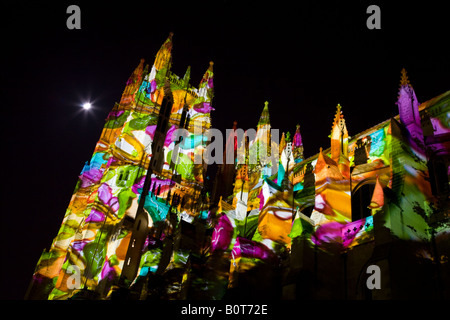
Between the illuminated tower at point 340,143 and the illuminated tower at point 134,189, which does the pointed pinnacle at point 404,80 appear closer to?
the illuminated tower at point 340,143

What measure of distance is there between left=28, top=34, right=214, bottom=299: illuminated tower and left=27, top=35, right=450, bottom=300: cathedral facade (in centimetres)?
11

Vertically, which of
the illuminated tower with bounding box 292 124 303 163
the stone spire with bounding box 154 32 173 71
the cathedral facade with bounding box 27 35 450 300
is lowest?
the cathedral facade with bounding box 27 35 450 300

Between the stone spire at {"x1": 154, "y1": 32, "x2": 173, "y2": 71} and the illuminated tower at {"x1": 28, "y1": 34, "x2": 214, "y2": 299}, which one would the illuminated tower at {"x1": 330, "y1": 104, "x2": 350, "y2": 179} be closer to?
the illuminated tower at {"x1": 28, "y1": 34, "x2": 214, "y2": 299}

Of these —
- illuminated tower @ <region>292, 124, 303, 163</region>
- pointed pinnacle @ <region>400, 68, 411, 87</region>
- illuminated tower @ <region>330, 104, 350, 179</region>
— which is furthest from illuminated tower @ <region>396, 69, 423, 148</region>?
illuminated tower @ <region>292, 124, 303, 163</region>

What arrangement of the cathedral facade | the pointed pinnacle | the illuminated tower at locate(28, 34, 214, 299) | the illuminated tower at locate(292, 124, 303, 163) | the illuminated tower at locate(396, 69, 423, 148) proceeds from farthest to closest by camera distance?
1. the illuminated tower at locate(292, 124, 303, 163)
2. the illuminated tower at locate(28, 34, 214, 299)
3. the pointed pinnacle
4. the illuminated tower at locate(396, 69, 423, 148)
5. the cathedral facade

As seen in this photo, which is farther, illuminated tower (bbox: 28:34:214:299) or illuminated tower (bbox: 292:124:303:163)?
illuminated tower (bbox: 292:124:303:163)

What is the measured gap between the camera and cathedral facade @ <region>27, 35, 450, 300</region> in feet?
42.3

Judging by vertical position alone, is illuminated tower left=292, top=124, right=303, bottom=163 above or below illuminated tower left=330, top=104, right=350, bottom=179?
above

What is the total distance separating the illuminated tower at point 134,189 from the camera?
25.0m

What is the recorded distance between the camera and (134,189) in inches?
1104

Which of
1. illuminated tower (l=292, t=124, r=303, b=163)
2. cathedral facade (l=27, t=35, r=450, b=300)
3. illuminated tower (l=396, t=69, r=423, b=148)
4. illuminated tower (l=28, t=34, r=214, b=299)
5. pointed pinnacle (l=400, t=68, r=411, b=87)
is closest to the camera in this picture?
cathedral facade (l=27, t=35, r=450, b=300)

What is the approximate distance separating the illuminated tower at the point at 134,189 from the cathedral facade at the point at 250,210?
11 centimetres

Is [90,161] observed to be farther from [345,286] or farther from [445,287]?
[445,287]
